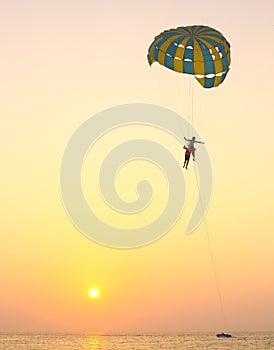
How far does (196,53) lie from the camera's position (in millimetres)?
43812

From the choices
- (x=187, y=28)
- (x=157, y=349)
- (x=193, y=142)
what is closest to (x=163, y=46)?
(x=187, y=28)

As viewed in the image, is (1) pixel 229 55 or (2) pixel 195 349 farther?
(2) pixel 195 349

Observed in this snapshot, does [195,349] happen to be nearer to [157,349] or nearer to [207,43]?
[157,349]

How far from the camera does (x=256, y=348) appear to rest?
142625 millimetres

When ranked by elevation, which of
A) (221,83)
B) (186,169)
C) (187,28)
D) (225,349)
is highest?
(225,349)

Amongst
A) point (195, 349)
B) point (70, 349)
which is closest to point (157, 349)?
point (195, 349)

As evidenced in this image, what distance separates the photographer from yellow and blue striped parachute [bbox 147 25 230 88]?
144 ft

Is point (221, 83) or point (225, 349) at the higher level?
point (225, 349)

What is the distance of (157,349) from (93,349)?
48.5 ft

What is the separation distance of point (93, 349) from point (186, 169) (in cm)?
10964

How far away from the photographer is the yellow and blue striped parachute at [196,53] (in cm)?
4381

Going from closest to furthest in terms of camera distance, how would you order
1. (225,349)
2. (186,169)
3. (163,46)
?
(186,169) → (163,46) → (225,349)

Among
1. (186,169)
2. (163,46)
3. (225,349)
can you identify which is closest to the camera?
(186,169)

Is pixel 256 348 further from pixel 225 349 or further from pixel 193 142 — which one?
pixel 193 142
